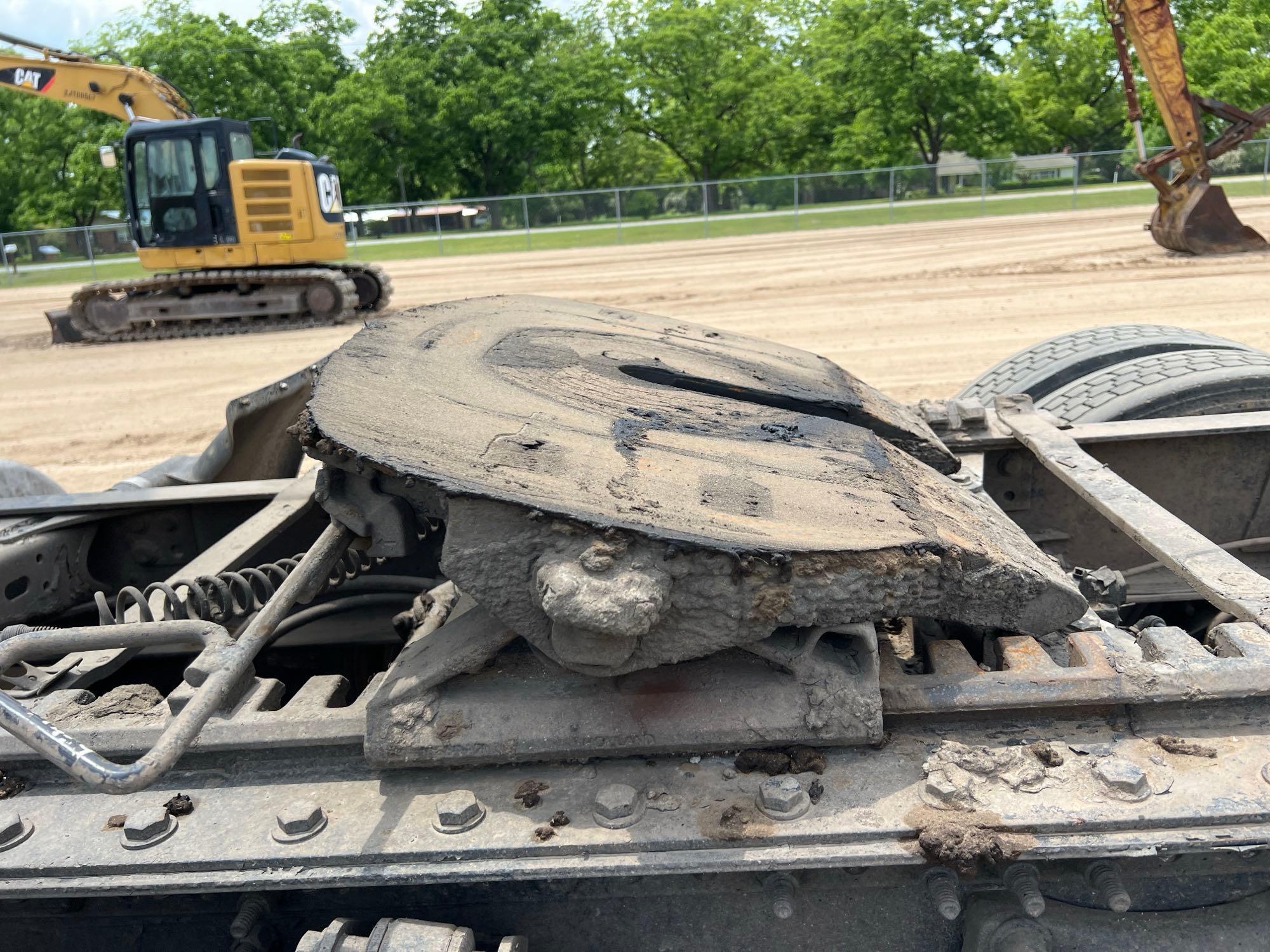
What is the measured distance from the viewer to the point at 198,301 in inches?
614

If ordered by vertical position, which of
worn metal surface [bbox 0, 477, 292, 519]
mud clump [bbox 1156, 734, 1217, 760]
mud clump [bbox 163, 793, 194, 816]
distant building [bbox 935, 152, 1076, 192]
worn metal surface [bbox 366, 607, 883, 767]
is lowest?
mud clump [bbox 163, 793, 194, 816]

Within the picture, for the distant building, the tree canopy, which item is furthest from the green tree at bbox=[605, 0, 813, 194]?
the distant building

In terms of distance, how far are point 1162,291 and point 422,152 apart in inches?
1459

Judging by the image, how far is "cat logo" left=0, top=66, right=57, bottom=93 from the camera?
17547 mm

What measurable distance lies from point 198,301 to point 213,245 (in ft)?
2.73

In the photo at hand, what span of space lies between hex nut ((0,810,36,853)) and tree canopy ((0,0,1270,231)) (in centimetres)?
4422

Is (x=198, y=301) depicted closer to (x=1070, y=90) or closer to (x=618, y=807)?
(x=618, y=807)

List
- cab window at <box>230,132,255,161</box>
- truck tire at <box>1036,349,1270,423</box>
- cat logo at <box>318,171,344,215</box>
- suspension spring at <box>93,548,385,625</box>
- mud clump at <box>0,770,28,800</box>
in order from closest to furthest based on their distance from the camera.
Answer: mud clump at <box>0,770,28,800</box> < suspension spring at <box>93,548,385,625</box> < truck tire at <box>1036,349,1270,423</box> < cab window at <box>230,132,255,161</box> < cat logo at <box>318,171,344,215</box>

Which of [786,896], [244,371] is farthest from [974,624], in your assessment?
[244,371]

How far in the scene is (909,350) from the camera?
421 inches

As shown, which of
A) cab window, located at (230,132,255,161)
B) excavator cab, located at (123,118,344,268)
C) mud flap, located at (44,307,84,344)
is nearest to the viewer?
excavator cab, located at (123,118,344,268)

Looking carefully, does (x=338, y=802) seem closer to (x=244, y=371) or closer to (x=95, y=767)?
(x=95, y=767)

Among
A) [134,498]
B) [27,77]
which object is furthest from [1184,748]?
[27,77]

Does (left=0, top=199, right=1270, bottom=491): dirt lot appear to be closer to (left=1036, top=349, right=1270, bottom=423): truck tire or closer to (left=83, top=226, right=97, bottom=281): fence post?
(left=1036, top=349, right=1270, bottom=423): truck tire
